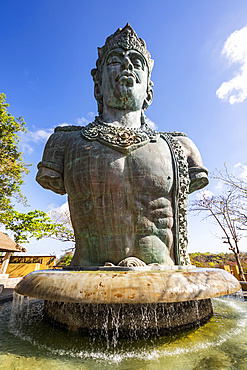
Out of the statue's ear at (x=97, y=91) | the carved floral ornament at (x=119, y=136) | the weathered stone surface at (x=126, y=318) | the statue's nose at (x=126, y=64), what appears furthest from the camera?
the statue's ear at (x=97, y=91)

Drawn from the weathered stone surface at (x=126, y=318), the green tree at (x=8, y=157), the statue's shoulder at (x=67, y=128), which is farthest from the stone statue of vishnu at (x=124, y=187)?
the green tree at (x=8, y=157)

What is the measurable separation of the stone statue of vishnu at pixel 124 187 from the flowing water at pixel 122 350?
3.30ft

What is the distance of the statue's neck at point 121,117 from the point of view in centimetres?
418

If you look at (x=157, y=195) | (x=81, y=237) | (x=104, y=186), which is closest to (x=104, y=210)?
(x=104, y=186)

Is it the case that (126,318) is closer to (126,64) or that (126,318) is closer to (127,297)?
(127,297)

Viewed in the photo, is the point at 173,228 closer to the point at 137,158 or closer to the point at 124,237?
the point at 124,237

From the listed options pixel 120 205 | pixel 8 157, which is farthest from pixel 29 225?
pixel 120 205

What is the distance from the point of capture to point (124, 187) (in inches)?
134

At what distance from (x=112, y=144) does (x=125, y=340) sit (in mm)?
2566

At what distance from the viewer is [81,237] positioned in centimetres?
355

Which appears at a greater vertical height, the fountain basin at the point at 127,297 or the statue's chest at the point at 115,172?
the statue's chest at the point at 115,172

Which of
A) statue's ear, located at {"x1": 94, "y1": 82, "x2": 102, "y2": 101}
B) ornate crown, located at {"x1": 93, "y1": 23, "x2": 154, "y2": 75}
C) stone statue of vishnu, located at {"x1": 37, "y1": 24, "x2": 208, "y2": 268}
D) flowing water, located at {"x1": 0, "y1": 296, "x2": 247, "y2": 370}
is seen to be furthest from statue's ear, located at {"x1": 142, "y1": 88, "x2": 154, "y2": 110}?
flowing water, located at {"x1": 0, "y1": 296, "x2": 247, "y2": 370}

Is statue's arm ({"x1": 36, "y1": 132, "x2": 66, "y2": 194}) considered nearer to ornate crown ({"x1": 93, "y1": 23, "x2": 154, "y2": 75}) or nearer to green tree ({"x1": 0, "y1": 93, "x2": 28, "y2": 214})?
ornate crown ({"x1": 93, "y1": 23, "x2": 154, "y2": 75})

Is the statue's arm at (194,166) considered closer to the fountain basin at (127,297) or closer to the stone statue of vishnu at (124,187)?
the stone statue of vishnu at (124,187)
